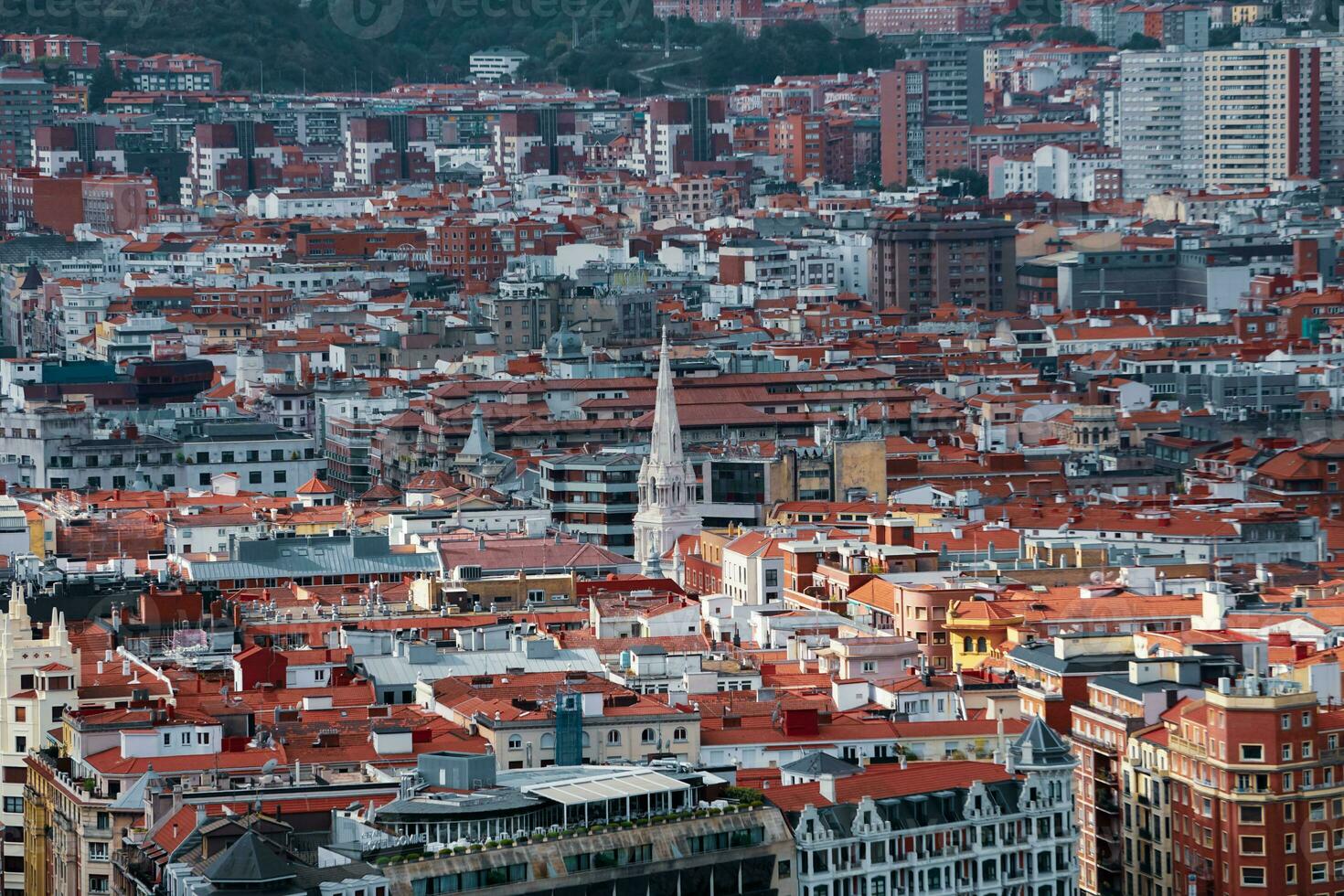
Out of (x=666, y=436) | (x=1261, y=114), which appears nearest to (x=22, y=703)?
(x=666, y=436)

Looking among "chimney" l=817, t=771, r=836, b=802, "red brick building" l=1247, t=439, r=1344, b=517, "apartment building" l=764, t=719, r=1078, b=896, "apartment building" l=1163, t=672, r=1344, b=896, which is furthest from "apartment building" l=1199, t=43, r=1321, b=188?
"chimney" l=817, t=771, r=836, b=802

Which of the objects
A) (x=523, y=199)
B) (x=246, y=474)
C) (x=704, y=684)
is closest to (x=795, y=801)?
(x=704, y=684)

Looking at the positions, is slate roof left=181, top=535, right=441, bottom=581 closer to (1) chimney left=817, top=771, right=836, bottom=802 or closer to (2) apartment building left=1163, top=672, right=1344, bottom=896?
(2) apartment building left=1163, top=672, right=1344, bottom=896

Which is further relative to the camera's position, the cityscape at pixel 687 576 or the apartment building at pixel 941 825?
the cityscape at pixel 687 576

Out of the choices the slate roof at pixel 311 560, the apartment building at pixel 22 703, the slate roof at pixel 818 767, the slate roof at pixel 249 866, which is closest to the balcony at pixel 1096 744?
the slate roof at pixel 818 767

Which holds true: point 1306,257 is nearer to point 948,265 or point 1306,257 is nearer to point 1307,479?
point 948,265

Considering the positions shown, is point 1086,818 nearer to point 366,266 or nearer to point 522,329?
point 522,329

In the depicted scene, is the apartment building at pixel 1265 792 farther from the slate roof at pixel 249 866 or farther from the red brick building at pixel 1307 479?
the red brick building at pixel 1307 479
